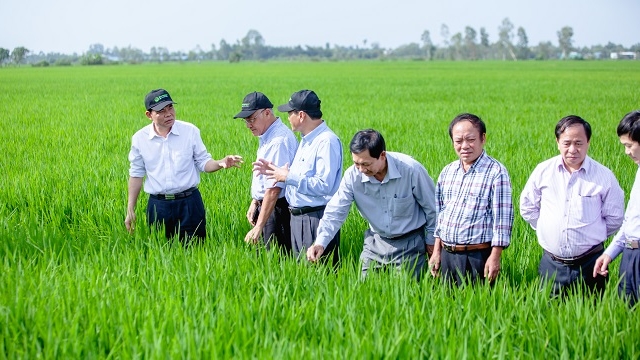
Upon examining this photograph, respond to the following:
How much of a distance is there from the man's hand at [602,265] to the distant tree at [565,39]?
145 m

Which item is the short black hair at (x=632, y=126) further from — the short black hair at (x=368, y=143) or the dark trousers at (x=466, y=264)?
the short black hair at (x=368, y=143)

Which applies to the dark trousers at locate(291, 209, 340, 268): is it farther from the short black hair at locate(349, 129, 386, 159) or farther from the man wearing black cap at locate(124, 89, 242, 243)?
the short black hair at locate(349, 129, 386, 159)

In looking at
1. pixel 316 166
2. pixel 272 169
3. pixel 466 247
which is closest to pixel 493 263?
pixel 466 247

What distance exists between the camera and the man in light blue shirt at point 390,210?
3.83m

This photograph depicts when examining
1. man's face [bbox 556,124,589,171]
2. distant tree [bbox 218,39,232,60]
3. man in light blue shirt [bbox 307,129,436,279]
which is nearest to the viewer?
man's face [bbox 556,124,589,171]

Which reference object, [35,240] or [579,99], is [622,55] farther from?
[35,240]

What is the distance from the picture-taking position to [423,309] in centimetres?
308

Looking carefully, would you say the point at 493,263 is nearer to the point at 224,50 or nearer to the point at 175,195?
the point at 175,195

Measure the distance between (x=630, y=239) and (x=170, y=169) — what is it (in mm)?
2830

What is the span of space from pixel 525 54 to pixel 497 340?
448 feet

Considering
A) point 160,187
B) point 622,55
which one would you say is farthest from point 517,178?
point 622,55

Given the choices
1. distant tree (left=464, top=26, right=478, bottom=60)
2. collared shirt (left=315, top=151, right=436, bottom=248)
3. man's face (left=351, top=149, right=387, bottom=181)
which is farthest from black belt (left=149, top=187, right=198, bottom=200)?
distant tree (left=464, top=26, right=478, bottom=60)

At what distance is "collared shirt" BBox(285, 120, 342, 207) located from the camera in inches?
160

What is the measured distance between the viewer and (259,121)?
14.7 ft
